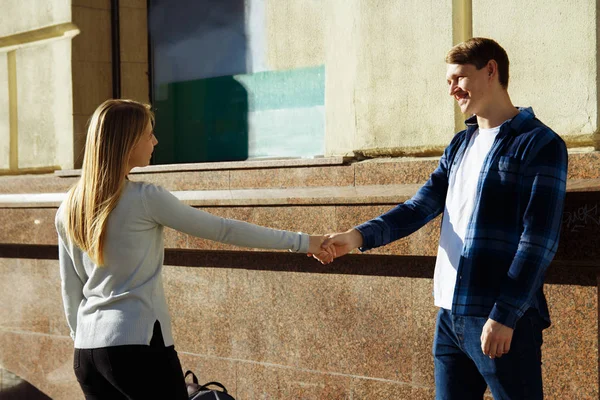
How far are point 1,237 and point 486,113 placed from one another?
517 centimetres

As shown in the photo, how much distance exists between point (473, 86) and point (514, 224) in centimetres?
55

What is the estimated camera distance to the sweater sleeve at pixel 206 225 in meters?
3.63

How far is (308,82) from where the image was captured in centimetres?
673

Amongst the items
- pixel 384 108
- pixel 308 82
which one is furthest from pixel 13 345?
pixel 384 108

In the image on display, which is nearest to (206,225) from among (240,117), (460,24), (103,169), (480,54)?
(103,169)

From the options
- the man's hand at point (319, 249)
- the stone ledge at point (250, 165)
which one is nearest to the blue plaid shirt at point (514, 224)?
the man's hand at point (319, 249)

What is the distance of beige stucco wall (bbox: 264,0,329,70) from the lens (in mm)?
6602

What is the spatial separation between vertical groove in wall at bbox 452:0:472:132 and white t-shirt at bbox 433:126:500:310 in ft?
5.72

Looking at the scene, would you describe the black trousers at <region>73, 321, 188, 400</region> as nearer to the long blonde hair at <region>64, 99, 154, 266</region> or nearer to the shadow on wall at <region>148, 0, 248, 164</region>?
the long blonde hair at <region>64, 99, 154, 266</region>

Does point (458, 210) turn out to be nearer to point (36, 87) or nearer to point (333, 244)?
point (333, 244)

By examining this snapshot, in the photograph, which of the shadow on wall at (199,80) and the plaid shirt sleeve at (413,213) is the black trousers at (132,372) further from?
the shadow on wall at (199,80)

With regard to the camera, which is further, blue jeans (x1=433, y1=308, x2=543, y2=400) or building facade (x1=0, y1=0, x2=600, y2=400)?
building facade (x1=0, y1=0, x2=600, y2=400)

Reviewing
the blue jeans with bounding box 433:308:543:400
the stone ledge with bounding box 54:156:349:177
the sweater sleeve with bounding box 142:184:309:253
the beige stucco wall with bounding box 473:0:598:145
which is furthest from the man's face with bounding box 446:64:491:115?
the stone ledge with bounding box 54:156:349:177

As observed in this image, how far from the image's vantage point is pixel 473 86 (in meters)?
3.62
